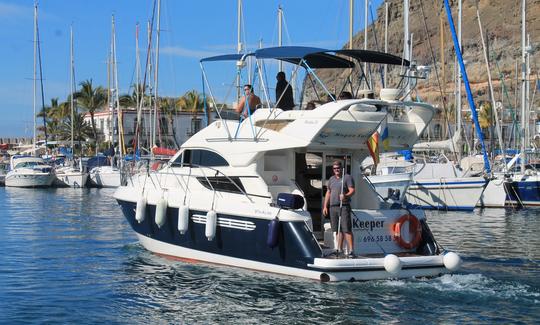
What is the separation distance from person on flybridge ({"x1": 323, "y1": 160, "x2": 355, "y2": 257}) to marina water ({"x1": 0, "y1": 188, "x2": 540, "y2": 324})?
86cm

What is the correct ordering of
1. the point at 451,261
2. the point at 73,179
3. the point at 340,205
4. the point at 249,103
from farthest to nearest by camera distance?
the point at 73,179
the point at 249,103
the point at 340,205
the point at 451,261

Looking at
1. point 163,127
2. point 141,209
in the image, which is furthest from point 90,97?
point 141,209

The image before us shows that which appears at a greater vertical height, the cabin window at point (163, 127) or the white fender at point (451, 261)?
the cabin window at point (163, 127)

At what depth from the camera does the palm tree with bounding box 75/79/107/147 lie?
70.5 m

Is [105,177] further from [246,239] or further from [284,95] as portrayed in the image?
[246,239]

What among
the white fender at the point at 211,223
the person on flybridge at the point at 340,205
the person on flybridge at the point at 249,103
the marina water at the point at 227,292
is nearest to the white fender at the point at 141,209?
the marina water at the point at 227,292

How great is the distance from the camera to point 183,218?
13.7 meters

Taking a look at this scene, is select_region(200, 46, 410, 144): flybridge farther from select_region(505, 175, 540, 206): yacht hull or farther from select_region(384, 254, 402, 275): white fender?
select_region(505, 175, 540, 206): yacht hull

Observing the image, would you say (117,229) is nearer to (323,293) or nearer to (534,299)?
(323,293)

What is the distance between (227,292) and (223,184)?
2.58 metres

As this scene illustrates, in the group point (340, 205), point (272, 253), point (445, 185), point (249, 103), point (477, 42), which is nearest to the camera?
point (340, 205)

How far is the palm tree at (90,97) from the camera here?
70500 millimetres

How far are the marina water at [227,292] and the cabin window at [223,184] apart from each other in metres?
1.45

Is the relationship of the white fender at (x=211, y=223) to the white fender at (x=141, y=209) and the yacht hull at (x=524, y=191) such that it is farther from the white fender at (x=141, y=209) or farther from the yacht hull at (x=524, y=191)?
the yacht hull at (x=524, y=191)
